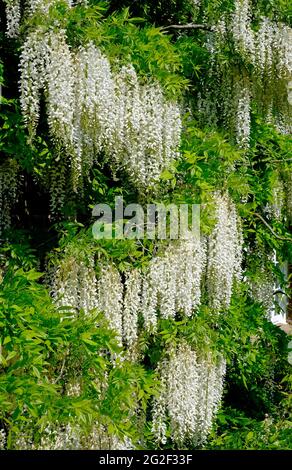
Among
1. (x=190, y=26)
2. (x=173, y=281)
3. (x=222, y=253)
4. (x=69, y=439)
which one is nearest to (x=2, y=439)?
(x=69, y=439)

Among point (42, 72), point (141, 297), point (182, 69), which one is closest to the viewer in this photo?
point (42, 72)

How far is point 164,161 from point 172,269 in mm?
592

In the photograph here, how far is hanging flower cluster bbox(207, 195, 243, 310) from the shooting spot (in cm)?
449

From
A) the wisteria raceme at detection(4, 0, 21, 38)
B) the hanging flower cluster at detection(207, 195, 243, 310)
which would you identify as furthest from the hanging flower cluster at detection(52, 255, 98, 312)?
the wisteria raceme at detection(4, 0, 21, 38)

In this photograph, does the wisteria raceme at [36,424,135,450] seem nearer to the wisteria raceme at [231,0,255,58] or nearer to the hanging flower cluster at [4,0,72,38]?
the hanging flower cluster at [4,0,72,38]

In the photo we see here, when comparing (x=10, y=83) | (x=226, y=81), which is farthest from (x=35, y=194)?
(x=226, y=81)

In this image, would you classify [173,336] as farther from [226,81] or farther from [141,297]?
[226,81]

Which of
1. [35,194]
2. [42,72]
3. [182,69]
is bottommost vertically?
[35,194]

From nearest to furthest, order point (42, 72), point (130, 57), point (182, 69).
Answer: point (42, 72) → point (130, 57) → point (182, 69)

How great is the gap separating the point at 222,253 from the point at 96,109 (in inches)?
50.0

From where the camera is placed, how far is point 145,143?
4070 mm

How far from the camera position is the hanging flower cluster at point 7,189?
160 inches

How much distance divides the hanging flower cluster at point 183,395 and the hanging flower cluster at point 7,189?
1.20 meters

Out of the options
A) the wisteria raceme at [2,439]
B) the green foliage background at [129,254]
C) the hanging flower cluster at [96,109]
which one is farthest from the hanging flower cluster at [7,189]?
the wisteria raceme at [2,439]
